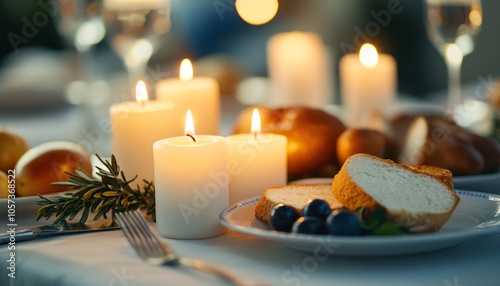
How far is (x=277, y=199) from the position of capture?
983mm

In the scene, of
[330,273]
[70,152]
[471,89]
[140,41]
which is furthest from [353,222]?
[471,89]

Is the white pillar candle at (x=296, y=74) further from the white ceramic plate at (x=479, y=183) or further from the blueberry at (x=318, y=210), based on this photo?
the blueberry at (x=318, y=210)

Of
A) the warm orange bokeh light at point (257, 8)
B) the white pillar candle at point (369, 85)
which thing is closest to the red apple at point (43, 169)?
the white pillar candle at point (369, 85)

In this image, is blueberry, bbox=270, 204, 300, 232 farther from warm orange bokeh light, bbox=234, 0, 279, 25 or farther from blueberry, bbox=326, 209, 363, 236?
warm orange bokeh light, bbox=234, 0, 279, 25

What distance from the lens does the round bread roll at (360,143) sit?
1.27 meters

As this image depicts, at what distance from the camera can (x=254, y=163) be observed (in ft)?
3.72

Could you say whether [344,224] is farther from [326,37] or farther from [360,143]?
[326,37]

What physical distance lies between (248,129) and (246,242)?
519 millimetres

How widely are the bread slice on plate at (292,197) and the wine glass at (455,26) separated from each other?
1043 millimetres

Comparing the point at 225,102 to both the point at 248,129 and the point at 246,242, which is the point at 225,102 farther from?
the point at 246,242

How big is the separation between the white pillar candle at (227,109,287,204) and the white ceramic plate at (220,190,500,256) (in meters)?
0.15

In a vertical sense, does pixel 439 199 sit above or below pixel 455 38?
below

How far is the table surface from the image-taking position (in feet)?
2.67

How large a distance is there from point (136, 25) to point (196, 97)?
22.1 inches
